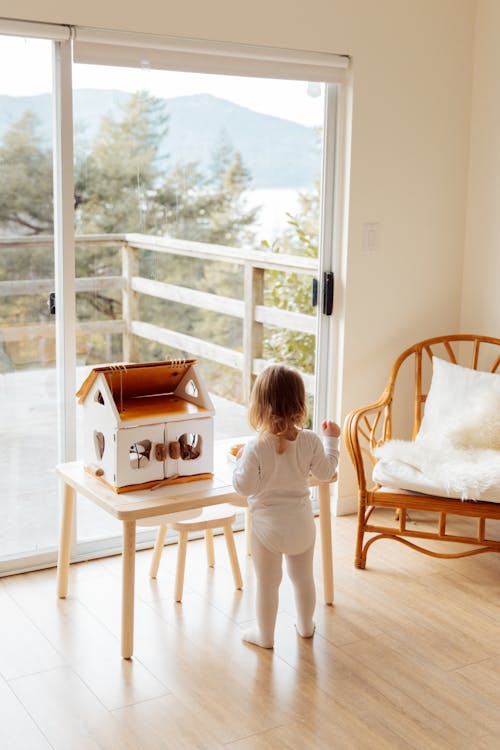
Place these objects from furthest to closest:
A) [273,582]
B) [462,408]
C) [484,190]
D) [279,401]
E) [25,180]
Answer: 1. [484,190]
2. [462,408]
3. [25,180]
4. [273,582]
5. [279,401]

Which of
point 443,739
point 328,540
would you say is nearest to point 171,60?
point 328,540

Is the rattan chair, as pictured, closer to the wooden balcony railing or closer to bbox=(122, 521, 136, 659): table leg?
the wooden balcony railing

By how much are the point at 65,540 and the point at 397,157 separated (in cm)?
210

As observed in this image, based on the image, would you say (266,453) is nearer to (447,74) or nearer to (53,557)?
(53,557)

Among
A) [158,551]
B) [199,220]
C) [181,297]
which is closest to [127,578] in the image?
[158,551]

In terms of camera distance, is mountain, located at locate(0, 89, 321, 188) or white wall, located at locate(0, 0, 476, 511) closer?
mountain, located at locate(0, 89, 321, 188)

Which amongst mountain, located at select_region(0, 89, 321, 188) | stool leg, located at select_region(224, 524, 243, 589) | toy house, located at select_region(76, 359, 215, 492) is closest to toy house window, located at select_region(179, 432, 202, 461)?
toy house, located at select_region(76, 359, 215, 492)

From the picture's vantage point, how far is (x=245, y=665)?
287 centimetres

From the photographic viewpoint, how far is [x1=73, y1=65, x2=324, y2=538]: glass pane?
3.47 meters

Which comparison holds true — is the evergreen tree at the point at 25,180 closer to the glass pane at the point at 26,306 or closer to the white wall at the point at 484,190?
the glass pane at the point at 26,306

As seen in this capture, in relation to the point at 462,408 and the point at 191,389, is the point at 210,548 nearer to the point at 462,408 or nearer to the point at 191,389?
the point at 191,389

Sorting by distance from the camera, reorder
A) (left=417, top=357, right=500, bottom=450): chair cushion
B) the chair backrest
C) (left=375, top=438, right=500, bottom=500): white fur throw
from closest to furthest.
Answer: (left=375, top=438, right=500, bottom=500): white fur throw < (left=417, top=357, right=500, bottom=450): chair cushion < the chair backrest

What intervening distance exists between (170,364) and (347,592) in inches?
41.6

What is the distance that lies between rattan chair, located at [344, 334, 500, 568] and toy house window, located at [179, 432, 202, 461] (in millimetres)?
765
